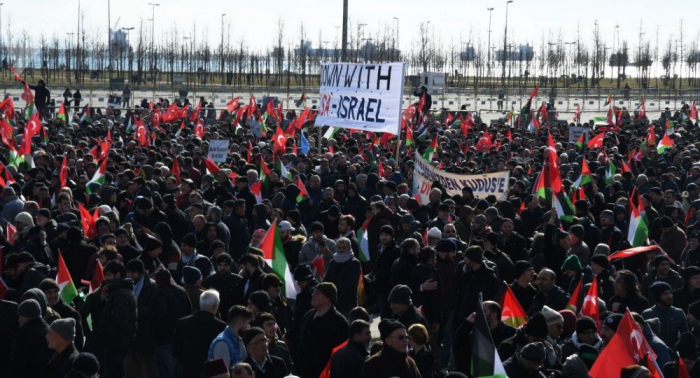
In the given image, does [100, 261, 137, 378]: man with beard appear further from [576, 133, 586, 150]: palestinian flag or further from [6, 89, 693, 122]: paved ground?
[6, 89, 693, 122]: paved ground

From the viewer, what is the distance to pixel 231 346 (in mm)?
7934

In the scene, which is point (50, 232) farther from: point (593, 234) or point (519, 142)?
point (519, 142)

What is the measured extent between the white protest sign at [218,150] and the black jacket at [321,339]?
39.4ft

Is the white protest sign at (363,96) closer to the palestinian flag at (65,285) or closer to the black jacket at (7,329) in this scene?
the palestinian flag at (65,285)

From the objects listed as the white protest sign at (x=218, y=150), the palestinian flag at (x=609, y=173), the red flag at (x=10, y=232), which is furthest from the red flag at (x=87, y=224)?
the palestinian flag at (x=609, y=173)

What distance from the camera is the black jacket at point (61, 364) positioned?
25.6ft

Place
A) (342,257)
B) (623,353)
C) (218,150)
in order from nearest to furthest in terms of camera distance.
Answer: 1. (623,353)
2. (342,257)
3. (218,150)

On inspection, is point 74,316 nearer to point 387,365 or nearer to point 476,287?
point 387,365

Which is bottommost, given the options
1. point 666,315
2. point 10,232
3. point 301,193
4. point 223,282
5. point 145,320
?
point 145,320

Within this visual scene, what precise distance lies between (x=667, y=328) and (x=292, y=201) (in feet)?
24.7

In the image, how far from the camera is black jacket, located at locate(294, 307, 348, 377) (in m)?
8.66

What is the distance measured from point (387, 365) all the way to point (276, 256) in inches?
161

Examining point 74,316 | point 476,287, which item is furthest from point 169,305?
point 476,287

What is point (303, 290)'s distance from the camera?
9.83 meters
